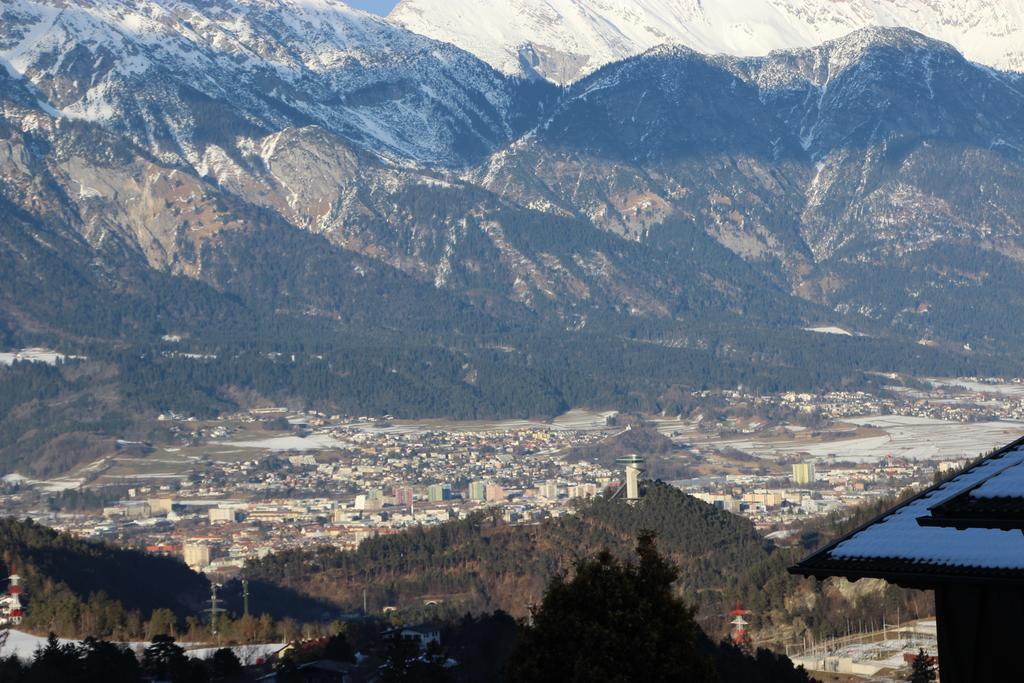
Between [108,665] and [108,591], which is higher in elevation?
[108,665]

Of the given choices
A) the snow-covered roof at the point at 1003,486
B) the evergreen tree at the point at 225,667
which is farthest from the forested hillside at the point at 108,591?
the snow-covered roof at the point at 1003,486

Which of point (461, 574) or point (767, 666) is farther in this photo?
point (461, 574)

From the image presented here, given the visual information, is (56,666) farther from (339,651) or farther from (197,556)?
(197,556)

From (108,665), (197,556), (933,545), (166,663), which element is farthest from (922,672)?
(197,556)

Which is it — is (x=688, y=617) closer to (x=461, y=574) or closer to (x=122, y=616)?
(x=122, y=616)

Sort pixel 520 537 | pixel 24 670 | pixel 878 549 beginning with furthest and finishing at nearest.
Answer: pixel 520 537 → pixel 24 670 → pixel 878 549

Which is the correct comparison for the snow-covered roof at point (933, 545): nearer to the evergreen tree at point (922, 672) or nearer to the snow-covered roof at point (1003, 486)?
the snow-covered roof at point (1003, 486)

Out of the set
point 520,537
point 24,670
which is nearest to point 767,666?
point 24,670
